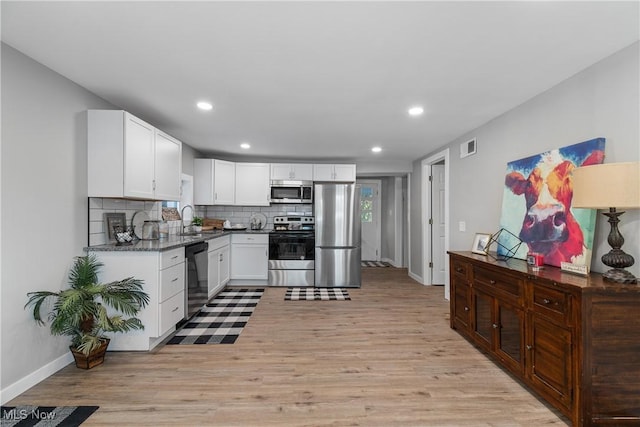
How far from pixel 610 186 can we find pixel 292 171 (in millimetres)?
4325

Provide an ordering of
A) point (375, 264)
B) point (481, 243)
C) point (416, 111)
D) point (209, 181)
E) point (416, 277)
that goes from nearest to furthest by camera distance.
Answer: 1. point (416, 111)
2. point (481, 243)
3. point (209, 181)
4. point (416, 277)
5. point (375, 264)

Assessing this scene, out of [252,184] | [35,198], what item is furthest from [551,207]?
[252,184]

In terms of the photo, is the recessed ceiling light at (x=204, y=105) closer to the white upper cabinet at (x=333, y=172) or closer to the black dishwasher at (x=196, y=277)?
the black dishwasher at (x=196, y=277)

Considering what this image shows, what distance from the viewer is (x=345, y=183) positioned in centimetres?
521

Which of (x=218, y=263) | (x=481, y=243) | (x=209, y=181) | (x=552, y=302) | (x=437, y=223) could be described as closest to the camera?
(x=552, y=302)

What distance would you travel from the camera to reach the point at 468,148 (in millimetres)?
3736

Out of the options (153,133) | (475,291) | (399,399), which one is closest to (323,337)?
(399,399)

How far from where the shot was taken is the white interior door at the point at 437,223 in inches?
201

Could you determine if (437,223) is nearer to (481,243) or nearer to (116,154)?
(481,243)

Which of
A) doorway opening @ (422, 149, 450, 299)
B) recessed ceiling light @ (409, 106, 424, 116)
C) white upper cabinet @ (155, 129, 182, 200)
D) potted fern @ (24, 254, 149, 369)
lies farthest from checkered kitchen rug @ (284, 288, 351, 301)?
recessed ceiling light @ (409, 106, 424, 116)

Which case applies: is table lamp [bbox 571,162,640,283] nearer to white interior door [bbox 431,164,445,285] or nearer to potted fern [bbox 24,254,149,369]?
potted fern [bbox 24,254,149,369]

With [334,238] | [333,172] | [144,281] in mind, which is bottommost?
[144,281]

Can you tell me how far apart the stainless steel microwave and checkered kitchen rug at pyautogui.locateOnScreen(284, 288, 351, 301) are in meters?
1.56

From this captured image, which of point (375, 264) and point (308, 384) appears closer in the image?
point (308, 384)
